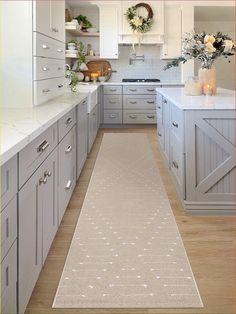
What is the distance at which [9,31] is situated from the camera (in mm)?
2826

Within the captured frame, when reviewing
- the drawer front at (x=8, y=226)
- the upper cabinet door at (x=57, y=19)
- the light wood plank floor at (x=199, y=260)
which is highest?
the upper cabinet door at (x=57, y=19)

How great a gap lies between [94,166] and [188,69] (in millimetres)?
4133

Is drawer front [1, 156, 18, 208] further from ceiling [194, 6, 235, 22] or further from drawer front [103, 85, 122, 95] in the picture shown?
ceiling [194, 6, 235, 22]

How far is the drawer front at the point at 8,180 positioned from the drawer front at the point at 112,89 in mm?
6692

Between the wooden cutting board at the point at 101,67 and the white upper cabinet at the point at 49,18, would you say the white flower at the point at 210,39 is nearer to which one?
the white upper cabinet at the point at 49,18

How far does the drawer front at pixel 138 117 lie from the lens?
26.6 feet

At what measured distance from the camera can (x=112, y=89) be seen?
316 inches

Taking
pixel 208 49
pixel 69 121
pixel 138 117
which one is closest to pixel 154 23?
pixel 138 117

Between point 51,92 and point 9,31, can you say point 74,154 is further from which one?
point 9,31

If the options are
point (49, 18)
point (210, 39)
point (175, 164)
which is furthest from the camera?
point (210, 39)

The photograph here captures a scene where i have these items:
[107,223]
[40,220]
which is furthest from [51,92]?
[40,220]

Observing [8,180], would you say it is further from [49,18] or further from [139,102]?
[139,102]

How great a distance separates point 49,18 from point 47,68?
407 millimetres

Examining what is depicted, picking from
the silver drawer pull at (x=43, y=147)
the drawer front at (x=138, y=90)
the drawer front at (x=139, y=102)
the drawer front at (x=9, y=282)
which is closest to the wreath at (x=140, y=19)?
the drawer front at (x=138, y=90)
